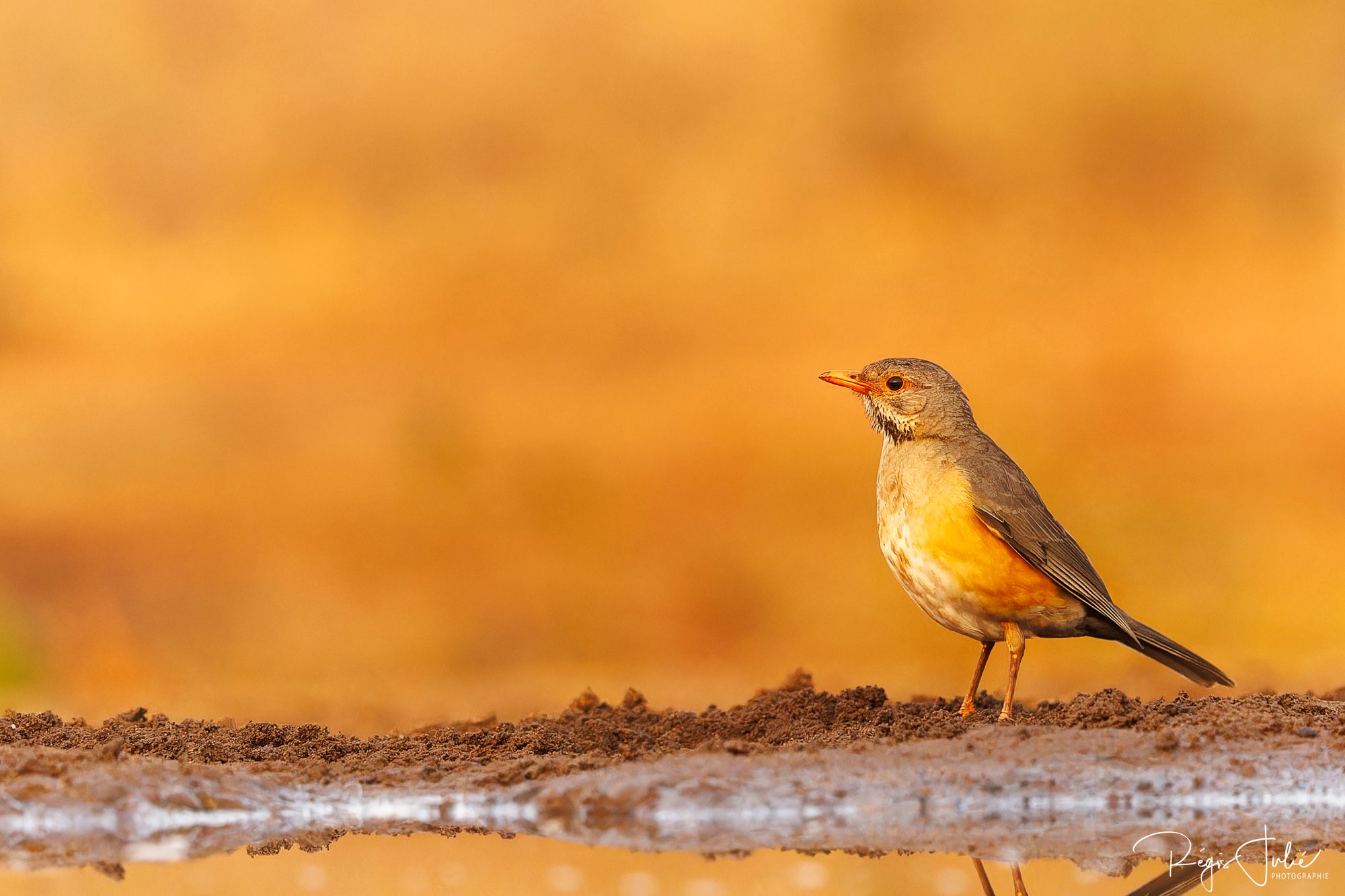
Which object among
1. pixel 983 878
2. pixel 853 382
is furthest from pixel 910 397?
pixel 983 878

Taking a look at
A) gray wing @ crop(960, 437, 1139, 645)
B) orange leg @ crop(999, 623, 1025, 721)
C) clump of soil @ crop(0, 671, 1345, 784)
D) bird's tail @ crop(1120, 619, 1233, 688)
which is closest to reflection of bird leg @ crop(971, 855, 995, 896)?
clump of soil @ crop(0, 671, 1345, 784)

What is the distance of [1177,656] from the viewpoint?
7027 millimetres

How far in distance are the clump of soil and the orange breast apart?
0.52m

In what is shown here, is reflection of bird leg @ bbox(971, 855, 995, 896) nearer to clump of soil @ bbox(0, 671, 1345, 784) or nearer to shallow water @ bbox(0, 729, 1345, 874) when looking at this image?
shallow water @ bbox(0, 729, 1345, 874)

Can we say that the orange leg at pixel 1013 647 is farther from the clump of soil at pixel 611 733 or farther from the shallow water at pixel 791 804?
the shallow water at pixel 791 804

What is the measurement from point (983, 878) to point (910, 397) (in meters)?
3.70

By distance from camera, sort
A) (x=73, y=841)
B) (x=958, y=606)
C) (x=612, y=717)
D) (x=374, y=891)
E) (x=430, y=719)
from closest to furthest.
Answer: (x=374, y=891) → (x=73, y=841) → (x=958, y=606) → (x=612, y=717) → (x=430, y=719)

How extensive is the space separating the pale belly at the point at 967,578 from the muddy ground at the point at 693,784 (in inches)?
20.7

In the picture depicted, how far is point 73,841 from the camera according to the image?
4699mm

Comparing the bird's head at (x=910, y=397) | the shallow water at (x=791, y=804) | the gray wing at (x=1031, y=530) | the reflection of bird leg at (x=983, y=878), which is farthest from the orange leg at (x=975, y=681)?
the reflection of bird leg at (x=983, y=878)

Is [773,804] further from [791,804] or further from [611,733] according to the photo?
[611,733]

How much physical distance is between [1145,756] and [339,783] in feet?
10.2

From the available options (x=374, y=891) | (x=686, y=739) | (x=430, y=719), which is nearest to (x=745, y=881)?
(x=374, y=891)

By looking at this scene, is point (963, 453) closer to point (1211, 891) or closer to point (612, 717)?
point (612, 717)
